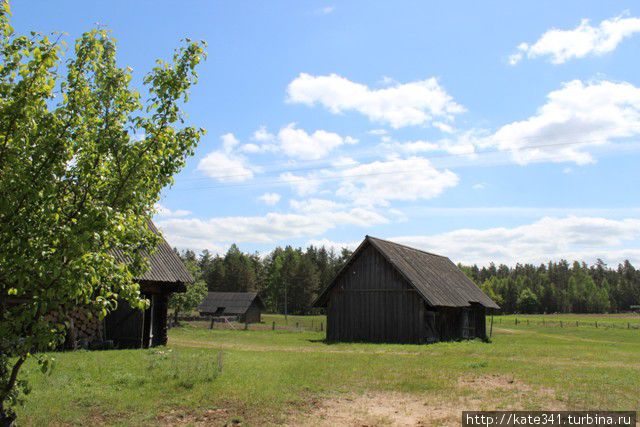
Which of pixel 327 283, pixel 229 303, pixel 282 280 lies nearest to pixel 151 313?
pixel 229 303

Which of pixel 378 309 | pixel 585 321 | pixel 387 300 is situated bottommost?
pixel 585 321

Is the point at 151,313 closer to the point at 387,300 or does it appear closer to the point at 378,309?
the point at 378,309

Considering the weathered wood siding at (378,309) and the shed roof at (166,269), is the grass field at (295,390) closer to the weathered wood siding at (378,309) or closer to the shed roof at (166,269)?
the shed roof at (166,269)

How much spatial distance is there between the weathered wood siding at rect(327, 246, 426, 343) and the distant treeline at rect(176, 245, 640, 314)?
53.5 metres

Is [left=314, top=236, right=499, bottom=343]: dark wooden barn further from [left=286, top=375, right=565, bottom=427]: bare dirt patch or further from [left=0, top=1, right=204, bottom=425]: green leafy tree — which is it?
[left=0, top=1, right=204, bottom=425]: green leafy tree

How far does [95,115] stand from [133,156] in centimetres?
65

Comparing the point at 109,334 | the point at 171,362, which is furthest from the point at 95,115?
the point at 109,334

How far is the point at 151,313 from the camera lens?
21.7 meters

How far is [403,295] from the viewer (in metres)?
29.7

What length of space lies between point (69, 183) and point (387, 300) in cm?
2594

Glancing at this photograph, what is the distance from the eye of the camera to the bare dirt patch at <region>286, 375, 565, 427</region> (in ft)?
30.6

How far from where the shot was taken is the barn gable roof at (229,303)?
6631cm

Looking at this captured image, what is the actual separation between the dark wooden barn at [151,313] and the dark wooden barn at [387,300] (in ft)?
38.5

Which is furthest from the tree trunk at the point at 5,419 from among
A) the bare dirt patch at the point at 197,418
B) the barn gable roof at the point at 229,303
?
the barn gable roof at the point at 229,303
